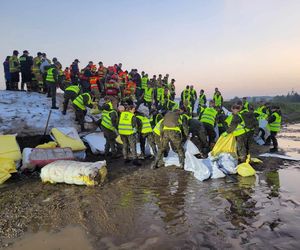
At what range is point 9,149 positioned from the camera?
8266mm

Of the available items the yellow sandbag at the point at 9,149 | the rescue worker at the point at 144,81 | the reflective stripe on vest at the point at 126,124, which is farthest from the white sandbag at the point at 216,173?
the rescue worker at the point at 144,81

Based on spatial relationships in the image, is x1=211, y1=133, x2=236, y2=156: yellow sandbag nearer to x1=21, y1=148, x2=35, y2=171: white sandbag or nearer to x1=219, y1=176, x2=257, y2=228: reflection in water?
x1=219, y1=176, x2=257, y2=228: reflection in water

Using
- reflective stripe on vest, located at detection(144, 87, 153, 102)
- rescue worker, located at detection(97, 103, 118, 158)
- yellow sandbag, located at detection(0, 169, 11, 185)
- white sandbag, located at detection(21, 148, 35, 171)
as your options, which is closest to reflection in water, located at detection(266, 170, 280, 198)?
rescue worker, located at detection(97, 103, 118, 158)

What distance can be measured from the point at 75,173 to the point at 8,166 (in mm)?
1848

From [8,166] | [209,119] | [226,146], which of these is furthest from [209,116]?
[8,166]

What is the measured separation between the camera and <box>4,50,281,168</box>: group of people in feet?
28.8

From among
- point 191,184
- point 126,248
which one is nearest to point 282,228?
point 126,248

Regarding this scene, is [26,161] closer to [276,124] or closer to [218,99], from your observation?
[276,124]

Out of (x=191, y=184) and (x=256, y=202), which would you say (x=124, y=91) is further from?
(x=256, y=202)

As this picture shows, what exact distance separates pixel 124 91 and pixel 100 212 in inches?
406

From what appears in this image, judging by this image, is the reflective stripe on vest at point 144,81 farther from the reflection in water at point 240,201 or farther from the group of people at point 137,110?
the reflection in water at point 240,201

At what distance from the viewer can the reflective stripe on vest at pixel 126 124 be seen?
9125 mm

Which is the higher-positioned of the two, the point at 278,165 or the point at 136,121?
the point at 136,121

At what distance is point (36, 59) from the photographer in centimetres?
1416
